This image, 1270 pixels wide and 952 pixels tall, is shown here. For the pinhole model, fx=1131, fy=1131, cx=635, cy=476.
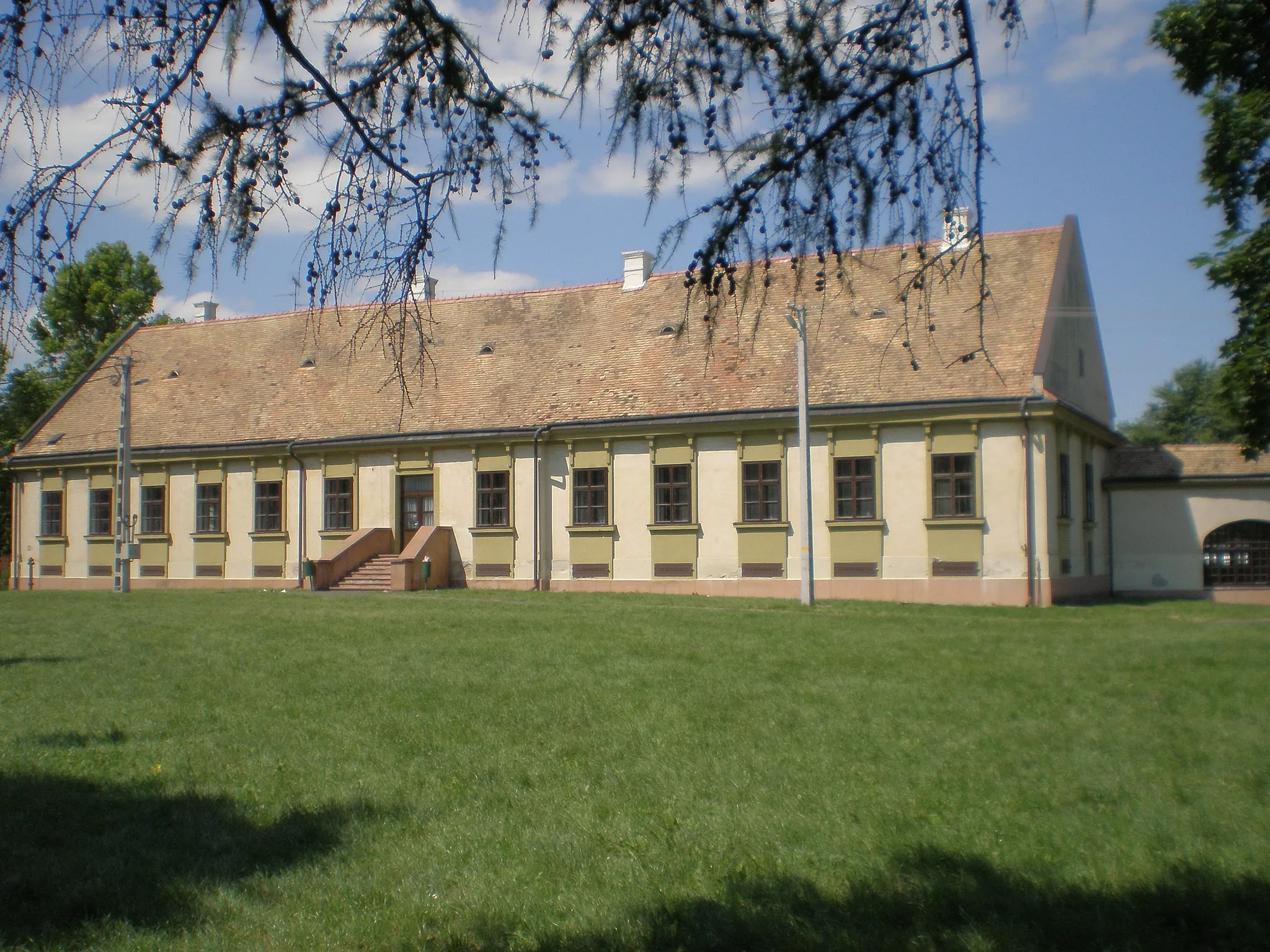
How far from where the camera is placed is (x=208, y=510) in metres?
35.8

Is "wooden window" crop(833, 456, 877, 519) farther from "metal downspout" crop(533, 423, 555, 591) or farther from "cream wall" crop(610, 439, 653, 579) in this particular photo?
"metal downspout" crop(533, 423, 555, 591)

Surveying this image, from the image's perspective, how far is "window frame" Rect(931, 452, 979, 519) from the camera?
26781mm

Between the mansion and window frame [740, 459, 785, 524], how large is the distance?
66mm

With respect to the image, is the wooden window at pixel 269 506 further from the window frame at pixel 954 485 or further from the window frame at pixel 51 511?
the window frame at pixel 954 485

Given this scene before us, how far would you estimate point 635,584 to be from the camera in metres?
30.2

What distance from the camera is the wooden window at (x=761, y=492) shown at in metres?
28.8

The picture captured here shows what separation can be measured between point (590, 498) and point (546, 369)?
14.7 feet

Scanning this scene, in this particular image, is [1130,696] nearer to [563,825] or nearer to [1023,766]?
[1023,766]

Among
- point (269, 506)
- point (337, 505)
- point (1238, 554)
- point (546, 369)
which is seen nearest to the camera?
point (1238, 554)

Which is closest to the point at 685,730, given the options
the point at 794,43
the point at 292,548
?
the point at 794,43

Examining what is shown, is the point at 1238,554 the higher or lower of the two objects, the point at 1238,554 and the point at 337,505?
the lower

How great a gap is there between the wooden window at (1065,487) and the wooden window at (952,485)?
2.33 metres

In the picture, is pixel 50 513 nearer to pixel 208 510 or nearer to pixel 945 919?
pixel 208 510

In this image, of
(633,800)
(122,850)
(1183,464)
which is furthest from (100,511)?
(633,800)
